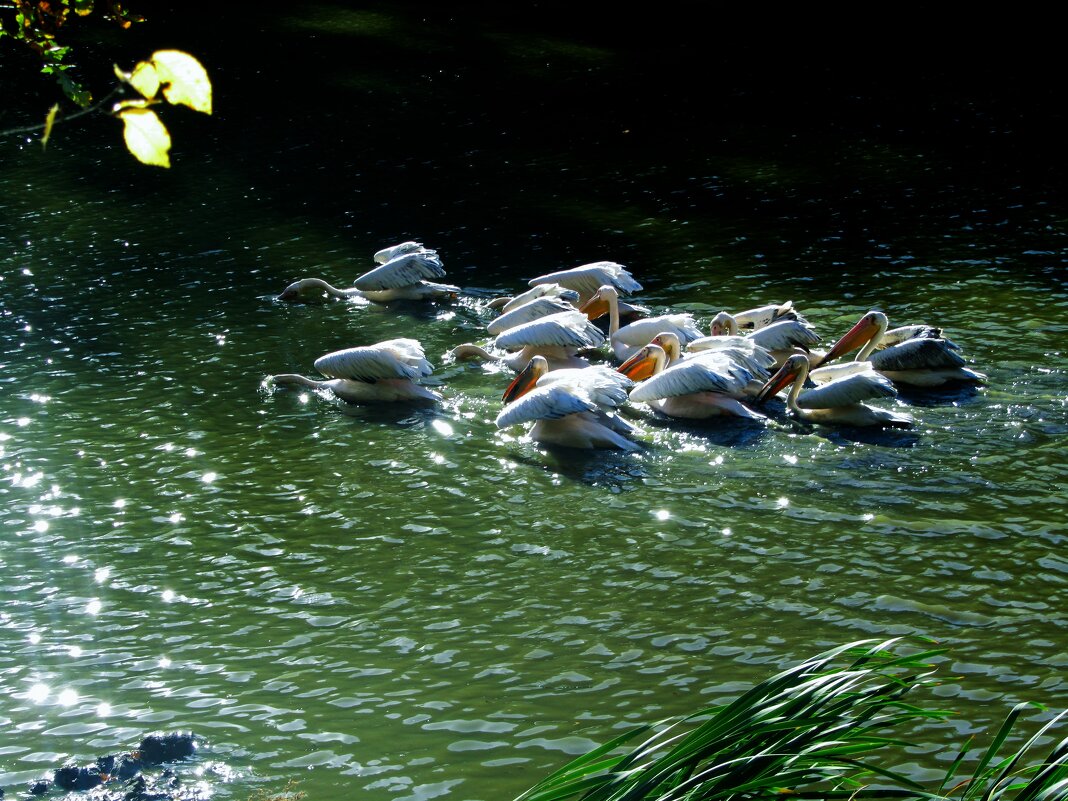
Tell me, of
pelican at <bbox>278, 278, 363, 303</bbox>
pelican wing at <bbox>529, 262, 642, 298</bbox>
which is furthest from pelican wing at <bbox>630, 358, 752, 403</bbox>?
pelican at <bbox>278, 278, 363, 303</bbox>

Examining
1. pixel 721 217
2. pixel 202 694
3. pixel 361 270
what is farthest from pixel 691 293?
pixel 202 694

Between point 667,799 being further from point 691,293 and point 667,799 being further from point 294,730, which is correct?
point 691,293

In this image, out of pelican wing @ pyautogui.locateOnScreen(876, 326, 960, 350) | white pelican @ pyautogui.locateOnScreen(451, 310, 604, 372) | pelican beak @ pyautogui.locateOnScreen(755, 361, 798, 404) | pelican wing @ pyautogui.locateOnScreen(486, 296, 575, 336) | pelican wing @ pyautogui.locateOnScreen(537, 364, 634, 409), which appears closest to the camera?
pelican wing @ pyautogui.locateOnScreen(537, 364, 634, 409)

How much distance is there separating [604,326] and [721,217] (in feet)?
8.71

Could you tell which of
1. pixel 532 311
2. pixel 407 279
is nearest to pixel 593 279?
pixel 532 311

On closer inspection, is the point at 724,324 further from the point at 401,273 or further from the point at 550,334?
the point at 401,273

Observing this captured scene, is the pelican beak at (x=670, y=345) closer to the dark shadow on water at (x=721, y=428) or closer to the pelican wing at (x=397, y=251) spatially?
the dark shadow on water at (x=721, y=428)

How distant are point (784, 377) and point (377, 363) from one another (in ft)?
8.68

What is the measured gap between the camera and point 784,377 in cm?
754

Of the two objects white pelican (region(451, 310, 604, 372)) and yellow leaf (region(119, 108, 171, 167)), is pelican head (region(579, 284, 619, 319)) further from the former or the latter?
yellow leaf (region(119, 108, 171, 167))

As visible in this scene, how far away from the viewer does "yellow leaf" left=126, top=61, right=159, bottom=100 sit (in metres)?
2.15

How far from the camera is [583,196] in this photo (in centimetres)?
1280

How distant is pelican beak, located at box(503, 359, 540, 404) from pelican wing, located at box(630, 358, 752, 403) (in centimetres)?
74

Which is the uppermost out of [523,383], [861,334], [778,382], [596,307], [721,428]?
[861,334]
